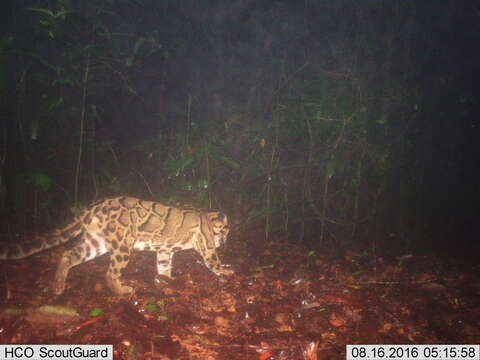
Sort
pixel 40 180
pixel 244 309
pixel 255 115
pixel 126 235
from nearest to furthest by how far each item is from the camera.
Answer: pixel 244 309 → pixel 126 235 → pixel 40 180 → pixel 255 115

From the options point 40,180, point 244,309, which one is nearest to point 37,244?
point 40,180

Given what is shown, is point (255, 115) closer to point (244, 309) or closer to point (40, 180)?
point (40, 180)

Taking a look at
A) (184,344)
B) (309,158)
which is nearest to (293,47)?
(309,158)

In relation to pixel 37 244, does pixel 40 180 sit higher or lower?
higher

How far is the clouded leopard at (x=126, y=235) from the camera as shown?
4230mm

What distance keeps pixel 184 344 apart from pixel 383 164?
7.21m

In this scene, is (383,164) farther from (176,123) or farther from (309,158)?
(176,123)

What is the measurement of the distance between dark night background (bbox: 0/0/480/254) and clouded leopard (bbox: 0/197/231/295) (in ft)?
5.68

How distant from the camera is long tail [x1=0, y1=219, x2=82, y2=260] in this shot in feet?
12.9

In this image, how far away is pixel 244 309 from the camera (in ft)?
13.5

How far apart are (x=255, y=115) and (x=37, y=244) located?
6.97 meters

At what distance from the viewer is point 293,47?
12.8 meters

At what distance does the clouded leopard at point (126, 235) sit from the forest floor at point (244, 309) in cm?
30

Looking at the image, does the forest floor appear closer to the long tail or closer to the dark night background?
the long tail
